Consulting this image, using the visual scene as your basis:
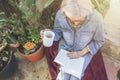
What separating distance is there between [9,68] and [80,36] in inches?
25.5

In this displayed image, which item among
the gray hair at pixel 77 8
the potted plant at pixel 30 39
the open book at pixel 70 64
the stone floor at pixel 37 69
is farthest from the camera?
the stone floor at pixel 37 69

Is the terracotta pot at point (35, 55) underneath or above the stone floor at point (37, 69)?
above

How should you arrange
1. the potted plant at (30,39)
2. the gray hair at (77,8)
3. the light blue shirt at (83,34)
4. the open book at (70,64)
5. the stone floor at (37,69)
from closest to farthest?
the gray hair at (77,8), the light blue shirt at (83,34), the open book at (70,64), the potted plant at (30,39), the stone floor at (37,69)

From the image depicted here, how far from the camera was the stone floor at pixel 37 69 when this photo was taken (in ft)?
6.74

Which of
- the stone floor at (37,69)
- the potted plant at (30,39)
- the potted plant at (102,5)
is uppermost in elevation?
the potted plant at (102,5)

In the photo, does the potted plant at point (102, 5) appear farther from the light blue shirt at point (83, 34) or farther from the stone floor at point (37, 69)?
the stone floor at point (37, 69)

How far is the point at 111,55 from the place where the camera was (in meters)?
2.11

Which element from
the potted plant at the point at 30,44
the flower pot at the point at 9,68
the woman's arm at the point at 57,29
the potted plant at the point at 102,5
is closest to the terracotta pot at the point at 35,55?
the potted plant at the point at 30,44

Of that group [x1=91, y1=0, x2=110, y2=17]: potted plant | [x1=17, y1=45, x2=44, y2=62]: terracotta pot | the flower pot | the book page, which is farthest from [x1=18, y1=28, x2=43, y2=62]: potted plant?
[x1=91, y1=0, x2=110, y2=17]: potted plant

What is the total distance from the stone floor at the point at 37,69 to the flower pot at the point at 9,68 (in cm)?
5

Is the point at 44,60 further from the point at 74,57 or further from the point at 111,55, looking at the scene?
the point at 111,55

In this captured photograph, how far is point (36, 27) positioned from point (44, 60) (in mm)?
331

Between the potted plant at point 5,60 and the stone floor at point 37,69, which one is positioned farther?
the stone floor at point 37,69

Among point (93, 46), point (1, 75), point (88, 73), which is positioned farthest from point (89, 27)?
point (1, 75)
